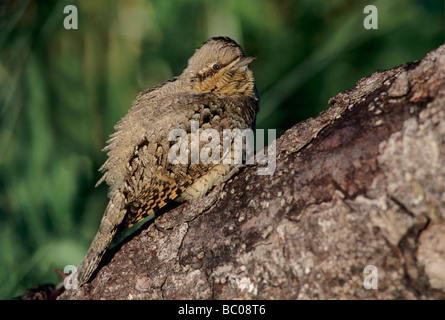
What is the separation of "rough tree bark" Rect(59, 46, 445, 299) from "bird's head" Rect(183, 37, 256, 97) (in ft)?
2.38

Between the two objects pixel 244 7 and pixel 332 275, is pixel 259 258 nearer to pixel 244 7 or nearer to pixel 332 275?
pixel 332 275

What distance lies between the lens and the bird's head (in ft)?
7.20

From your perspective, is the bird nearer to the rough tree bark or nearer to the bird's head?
the bird's head

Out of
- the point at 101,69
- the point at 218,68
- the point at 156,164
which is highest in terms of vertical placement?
the point at 101,69

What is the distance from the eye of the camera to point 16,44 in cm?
341

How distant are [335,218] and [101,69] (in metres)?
2.66

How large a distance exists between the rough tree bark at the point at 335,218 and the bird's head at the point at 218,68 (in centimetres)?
72

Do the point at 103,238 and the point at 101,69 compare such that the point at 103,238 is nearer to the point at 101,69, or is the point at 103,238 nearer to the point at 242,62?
the point at 242,62

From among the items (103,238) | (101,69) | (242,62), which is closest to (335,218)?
(103,238)

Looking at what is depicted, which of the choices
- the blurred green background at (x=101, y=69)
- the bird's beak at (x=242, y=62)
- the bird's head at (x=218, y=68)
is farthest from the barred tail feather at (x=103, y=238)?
the blurred green background at (x=101, y=69)

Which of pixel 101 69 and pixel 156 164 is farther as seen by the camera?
pixel 101 69

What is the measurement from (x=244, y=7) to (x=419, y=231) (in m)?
2.59

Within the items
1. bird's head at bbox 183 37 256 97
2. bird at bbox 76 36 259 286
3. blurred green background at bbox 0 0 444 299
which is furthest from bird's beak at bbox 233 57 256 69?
blurred green background at bbox 0 0 444 299

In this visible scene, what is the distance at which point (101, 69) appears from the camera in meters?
3.30
